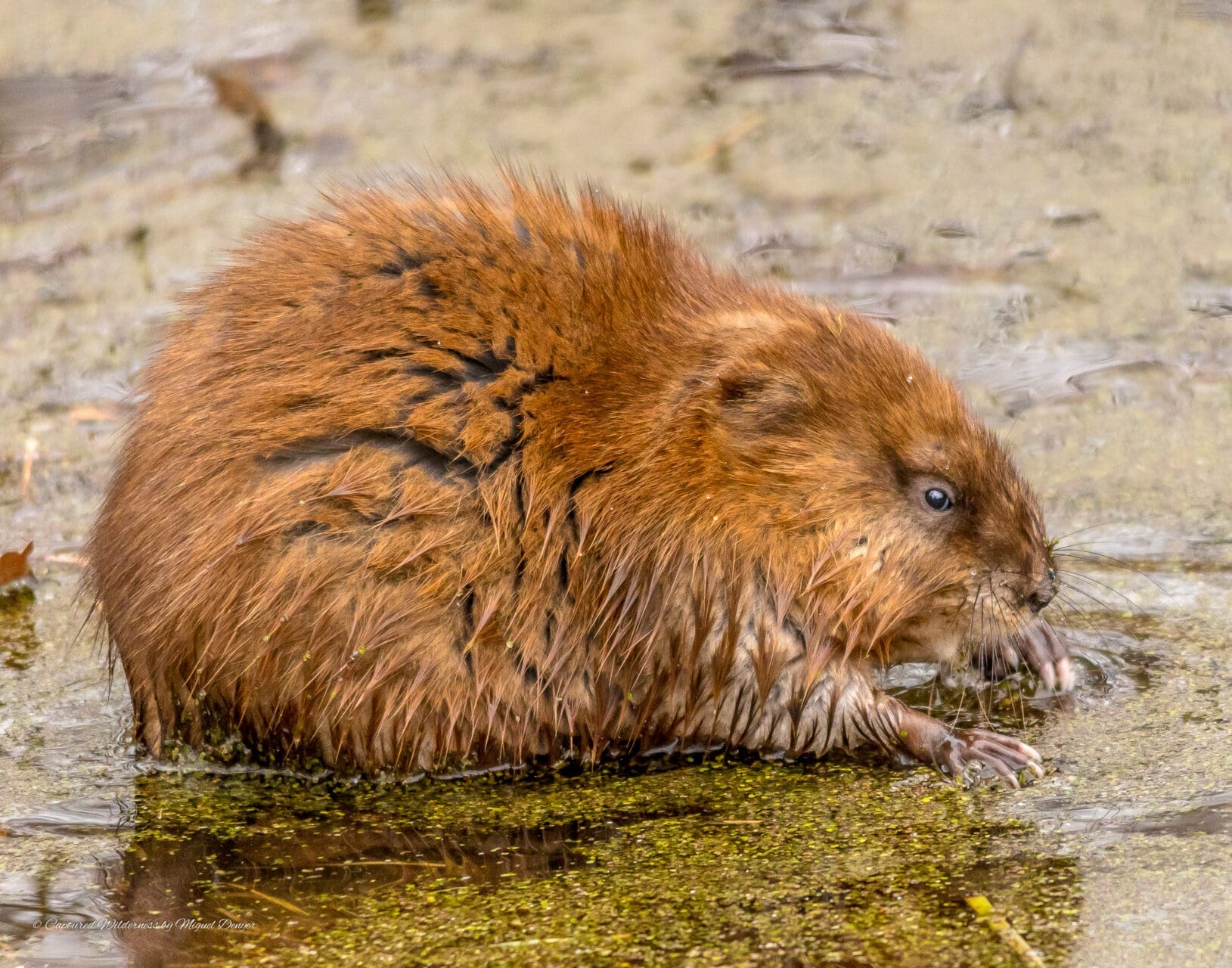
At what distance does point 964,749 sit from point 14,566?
10.4 ft

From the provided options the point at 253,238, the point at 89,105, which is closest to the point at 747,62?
the point at 89,105

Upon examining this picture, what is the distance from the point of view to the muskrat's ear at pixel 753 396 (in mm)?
4066

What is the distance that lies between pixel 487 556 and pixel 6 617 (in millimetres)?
2115

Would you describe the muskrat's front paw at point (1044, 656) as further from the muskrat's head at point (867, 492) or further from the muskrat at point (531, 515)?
the muskrat's head at point (867, 492)

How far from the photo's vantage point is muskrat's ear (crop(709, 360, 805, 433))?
4066 mm

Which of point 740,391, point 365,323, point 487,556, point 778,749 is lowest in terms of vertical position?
point 778,749

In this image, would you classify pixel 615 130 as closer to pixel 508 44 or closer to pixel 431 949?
pixel 508 44

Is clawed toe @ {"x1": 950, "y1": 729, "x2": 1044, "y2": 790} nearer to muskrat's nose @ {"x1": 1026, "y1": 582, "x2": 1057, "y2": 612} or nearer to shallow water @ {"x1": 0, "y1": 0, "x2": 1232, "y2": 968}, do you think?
shallow water @ {"x1": 0, "y1": 0, "x2": 1232, "y2": 968}

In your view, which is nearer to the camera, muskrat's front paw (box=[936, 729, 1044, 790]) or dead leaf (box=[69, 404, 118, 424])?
muskrat's front paw (box=[936, 729, 1044, 790])

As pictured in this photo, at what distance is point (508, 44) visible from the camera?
9.12m

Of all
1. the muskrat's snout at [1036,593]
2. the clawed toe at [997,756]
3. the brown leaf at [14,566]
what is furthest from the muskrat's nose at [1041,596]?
the brown leaf at [14,566]

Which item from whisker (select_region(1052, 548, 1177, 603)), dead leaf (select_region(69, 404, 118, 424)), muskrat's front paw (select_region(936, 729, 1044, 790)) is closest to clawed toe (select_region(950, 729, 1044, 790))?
muskrat's front paw (select_region(936, 729, 1044, 790))

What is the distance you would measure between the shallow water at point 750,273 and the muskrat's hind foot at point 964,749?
0.29ft

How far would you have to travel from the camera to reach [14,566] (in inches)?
212
